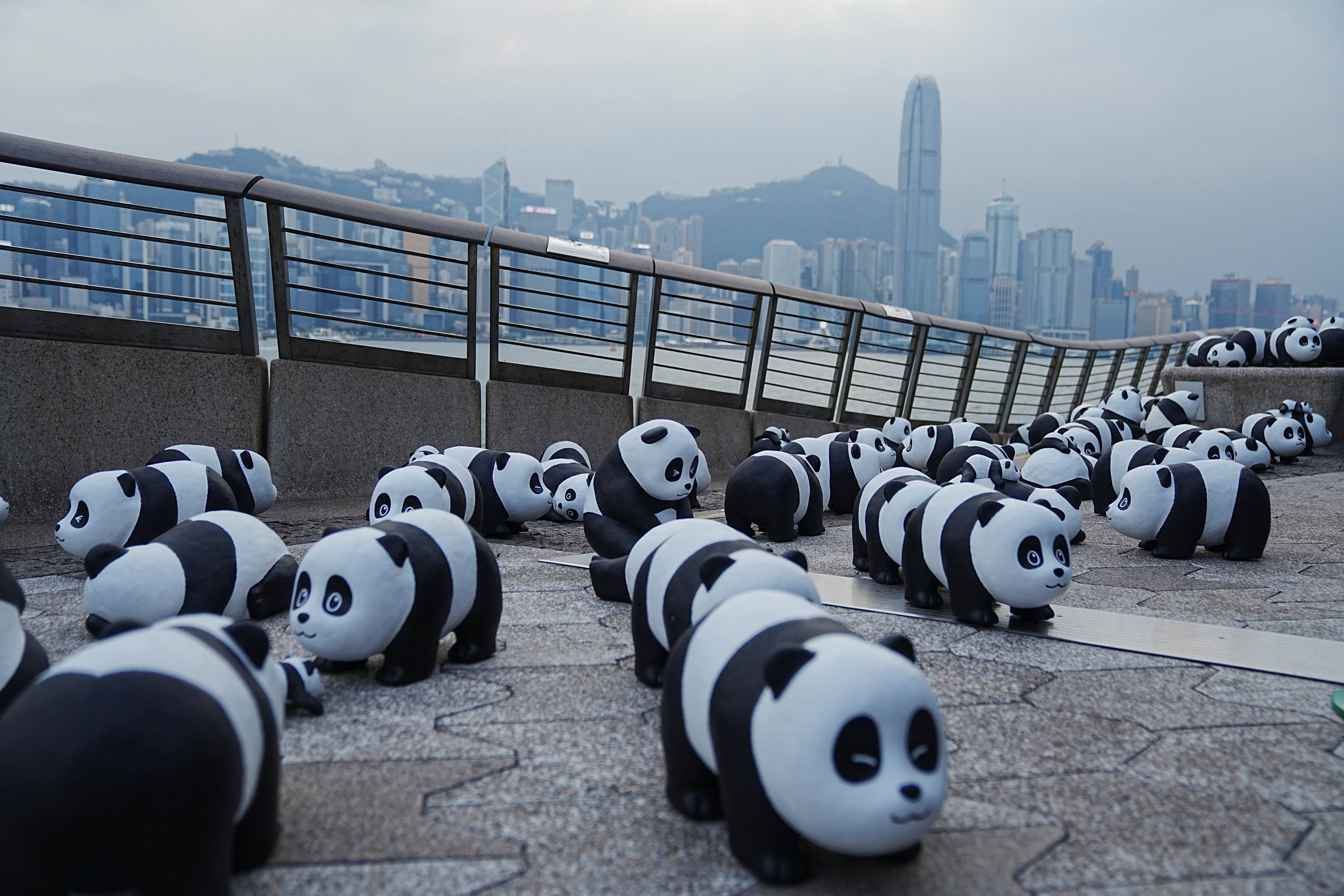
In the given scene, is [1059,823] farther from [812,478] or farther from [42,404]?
[42,404]

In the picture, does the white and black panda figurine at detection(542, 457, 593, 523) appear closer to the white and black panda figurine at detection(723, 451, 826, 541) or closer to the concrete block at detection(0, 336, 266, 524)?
the white and black panda figurine at detection(723, 451, 826, 541)

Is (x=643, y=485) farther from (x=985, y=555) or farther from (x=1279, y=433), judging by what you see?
(x=1279, y=433)

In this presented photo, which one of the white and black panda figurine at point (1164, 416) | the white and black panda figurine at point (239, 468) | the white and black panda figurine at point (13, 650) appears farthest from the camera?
the white and black panda figurine at point (1164, 416)

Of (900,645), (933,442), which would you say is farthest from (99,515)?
(933,442)

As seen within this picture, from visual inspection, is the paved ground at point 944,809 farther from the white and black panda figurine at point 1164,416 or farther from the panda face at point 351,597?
the white and black panda figurine at point 1164,416

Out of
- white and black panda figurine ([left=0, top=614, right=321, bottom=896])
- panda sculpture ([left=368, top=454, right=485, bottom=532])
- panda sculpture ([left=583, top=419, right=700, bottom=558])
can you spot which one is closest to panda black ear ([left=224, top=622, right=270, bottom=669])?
white and black panda figurine ([left=0, top=614, right=321, bottom=896])

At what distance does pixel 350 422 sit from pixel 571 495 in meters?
1.60

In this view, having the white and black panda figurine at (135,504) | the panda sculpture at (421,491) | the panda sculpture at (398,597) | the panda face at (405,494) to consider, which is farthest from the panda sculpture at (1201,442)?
the white and black panda figurine at (135,504)

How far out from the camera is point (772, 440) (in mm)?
7000

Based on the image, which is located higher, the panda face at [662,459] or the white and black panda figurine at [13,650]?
the panda face at [662,459]

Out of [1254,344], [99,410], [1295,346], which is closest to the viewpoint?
[99,410]

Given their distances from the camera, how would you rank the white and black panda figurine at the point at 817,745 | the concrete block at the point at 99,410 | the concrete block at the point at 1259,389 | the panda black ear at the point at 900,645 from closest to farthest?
1. the white and black panda figurine at the point at 817,745
2. the panda black ear at the point at 900,645
3. the concrete block at the point at 99,410
4. the concrete block at the point at 1259,389

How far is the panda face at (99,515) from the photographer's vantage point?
4.02 m

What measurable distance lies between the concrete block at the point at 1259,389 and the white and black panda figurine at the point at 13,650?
10.3 meters
